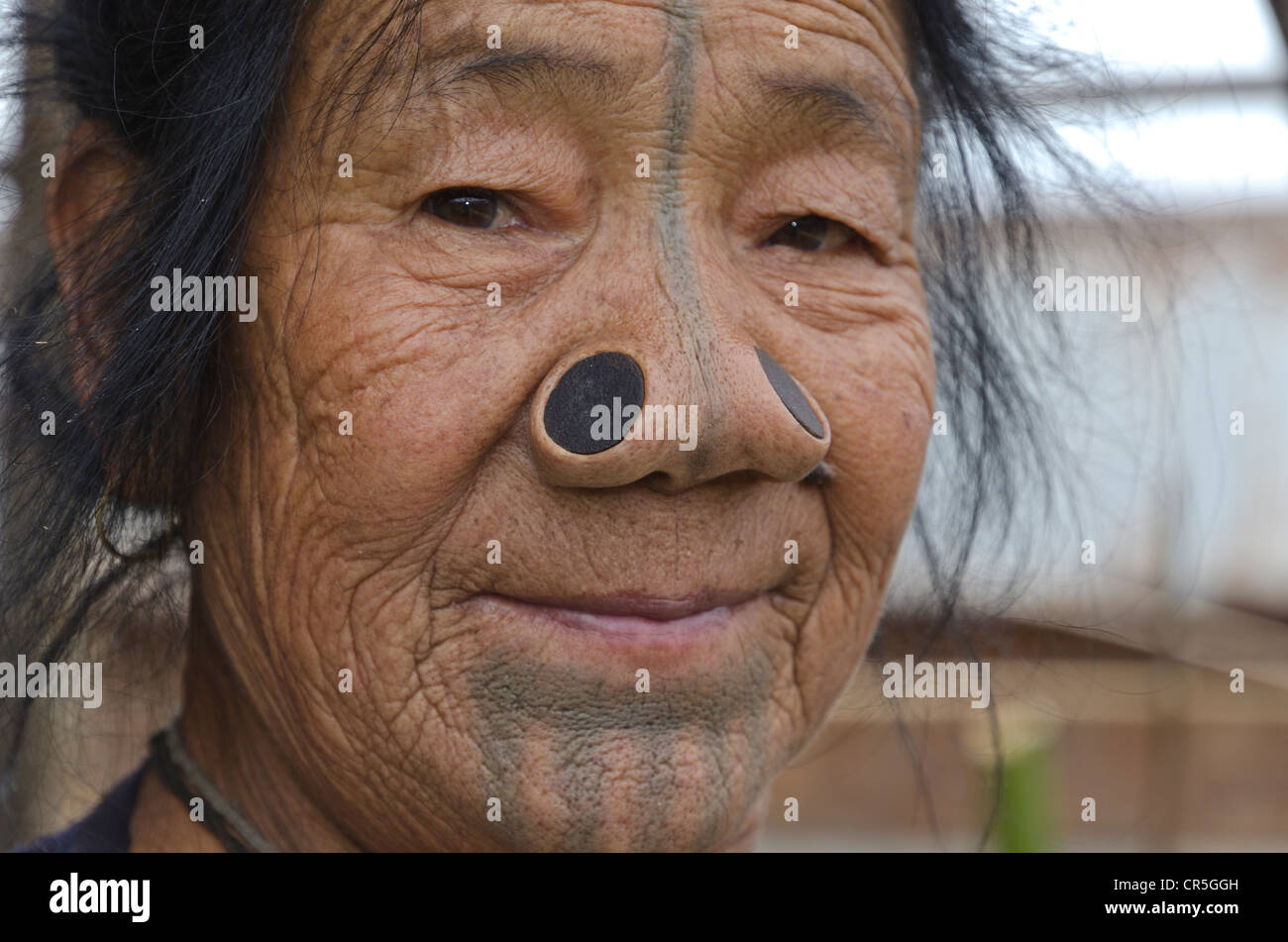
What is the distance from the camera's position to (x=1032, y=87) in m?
2.32

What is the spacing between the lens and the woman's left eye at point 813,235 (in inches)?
71.9

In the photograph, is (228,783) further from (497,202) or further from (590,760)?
(497,202)

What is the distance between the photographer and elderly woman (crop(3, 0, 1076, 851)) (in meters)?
1.57

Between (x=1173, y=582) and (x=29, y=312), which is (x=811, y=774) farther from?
(x=29, y=312)

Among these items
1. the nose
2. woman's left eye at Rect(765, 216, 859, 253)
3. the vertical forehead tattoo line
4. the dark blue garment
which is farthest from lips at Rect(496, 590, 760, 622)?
the dark blue garment

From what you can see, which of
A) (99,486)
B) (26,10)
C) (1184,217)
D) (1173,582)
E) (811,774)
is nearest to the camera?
(99,486)

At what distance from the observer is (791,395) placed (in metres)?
1.63

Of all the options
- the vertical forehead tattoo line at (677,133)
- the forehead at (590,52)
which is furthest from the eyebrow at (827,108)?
the vertical forehead tattoo line at (677,133)

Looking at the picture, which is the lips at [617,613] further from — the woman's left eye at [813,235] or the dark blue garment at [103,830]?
the dark blue garment at [103,830]

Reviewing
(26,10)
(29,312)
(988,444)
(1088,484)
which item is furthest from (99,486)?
(1088,484)

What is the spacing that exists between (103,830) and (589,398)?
1080 millimetres

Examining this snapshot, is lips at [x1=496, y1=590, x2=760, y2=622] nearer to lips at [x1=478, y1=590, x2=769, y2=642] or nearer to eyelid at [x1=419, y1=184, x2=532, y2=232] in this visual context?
lips at [x1=478, y1=590, x2=769, y2=642]

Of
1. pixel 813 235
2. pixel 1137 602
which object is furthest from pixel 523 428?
pixel 1137 602

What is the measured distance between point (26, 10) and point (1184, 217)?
87.0 inches
